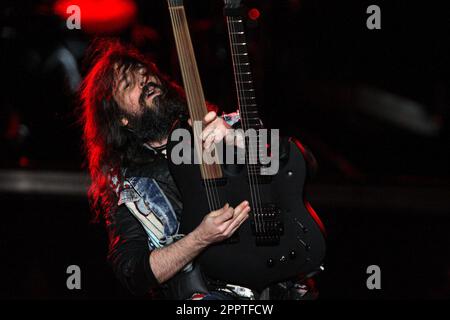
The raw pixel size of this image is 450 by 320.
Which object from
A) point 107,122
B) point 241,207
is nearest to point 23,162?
point 107,122

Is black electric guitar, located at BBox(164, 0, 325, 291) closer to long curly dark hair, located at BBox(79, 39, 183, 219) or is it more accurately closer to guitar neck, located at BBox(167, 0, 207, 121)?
guitar neck, located at BBox(167, 0, 207, 121)

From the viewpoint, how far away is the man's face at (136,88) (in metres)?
2.67

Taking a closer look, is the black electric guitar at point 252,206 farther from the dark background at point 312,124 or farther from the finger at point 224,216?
the dark background at point 312,124

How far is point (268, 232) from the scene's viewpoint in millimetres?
2377

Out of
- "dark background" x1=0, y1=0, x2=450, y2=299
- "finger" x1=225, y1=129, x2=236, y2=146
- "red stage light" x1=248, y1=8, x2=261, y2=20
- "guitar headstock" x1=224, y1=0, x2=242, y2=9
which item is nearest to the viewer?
"guitar headstock" x1=224, y1=0, x2=242, y2=9

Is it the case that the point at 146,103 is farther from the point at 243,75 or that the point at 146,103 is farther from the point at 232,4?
the point at 232,4

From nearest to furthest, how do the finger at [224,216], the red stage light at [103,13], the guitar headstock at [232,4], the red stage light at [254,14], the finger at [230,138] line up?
the finger at [224,216], the guitar headstock at [232,4], the finger at [230,138], the red stage light at [103,13], the red stage light at [254,14]

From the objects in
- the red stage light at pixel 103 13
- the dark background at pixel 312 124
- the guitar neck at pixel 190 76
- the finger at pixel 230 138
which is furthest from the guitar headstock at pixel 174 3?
the red stage light at pixel 103 13

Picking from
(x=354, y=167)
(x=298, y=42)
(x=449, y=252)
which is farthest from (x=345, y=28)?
(x=449, y=252)

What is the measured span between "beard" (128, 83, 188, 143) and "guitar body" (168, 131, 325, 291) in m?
0.31

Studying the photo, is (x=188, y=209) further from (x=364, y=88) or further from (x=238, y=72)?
(x=364, y=88)

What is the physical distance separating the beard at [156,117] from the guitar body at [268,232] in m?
0.31

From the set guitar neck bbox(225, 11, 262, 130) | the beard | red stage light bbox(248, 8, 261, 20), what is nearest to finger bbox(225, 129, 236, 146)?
guitar neck bbox(225, 11, 262, 130)

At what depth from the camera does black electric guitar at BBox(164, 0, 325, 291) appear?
237 centimetres
